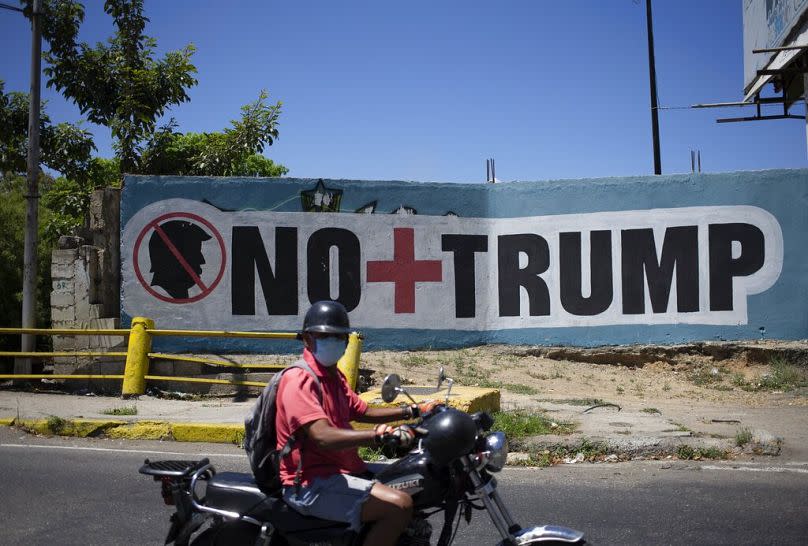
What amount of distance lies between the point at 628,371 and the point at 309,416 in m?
11.2

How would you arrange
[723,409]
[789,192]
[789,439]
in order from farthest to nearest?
[789,192] < [723,409] < [789,439]

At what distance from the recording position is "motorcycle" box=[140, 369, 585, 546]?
3441 millimetres

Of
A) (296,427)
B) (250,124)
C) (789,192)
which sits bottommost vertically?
(296,427)

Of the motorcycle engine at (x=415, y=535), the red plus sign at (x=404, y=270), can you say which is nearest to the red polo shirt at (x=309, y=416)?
the motorcycle engine at (x=415, y=535)

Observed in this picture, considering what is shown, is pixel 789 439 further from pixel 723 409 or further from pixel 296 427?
pixel 296 427

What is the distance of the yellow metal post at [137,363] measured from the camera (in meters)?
11.5

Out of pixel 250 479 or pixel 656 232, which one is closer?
pixel 250 479

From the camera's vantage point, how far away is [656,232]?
14.4 meters

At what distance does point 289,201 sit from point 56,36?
23.2 feet

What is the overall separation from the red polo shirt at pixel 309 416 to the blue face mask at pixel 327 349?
0.12ft

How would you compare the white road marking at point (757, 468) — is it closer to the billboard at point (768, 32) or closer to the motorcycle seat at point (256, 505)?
the motorcycle seat at point (256, 505)

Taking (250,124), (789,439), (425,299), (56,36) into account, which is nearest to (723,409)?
(789,439)

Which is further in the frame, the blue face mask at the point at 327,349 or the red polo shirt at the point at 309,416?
the blue face mask at the point at 327,349

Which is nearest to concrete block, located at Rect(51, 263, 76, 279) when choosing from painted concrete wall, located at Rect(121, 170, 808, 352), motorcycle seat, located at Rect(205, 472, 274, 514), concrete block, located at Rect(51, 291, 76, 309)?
concrete block, located at Rect(51, 291, 76, 309)
